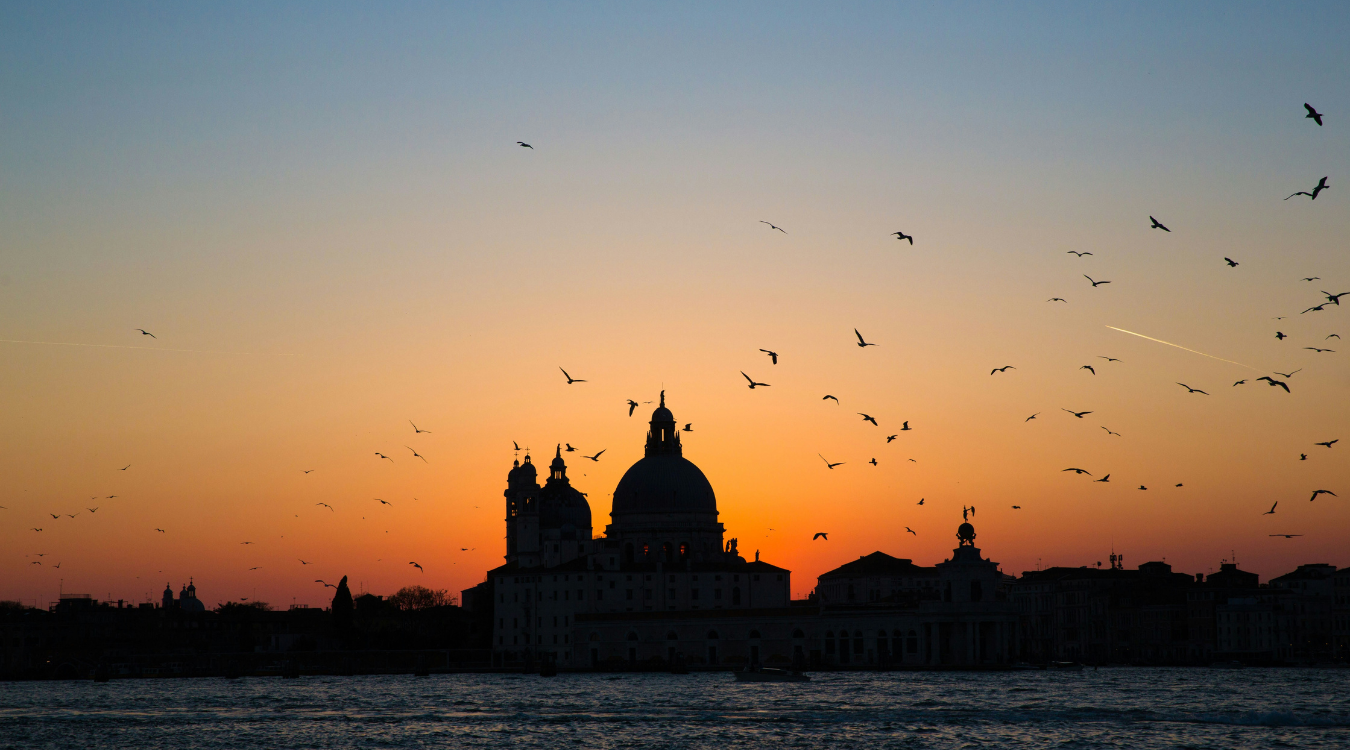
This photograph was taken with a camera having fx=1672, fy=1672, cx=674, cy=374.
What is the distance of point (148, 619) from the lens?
14225 cm

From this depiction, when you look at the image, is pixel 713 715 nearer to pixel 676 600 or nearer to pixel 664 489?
pixel 676 600

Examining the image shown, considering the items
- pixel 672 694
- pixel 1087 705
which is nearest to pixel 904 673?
pixel 672 694

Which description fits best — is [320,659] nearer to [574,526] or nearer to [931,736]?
[574,526]

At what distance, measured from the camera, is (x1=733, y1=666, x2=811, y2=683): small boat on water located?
87.6 metres

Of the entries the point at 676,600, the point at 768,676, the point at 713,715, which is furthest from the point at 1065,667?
the point at 713,715

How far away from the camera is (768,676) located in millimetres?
90188

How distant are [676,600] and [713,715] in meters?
61.9

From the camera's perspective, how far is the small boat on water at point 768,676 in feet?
287

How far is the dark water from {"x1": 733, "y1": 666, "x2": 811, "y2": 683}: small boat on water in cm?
258

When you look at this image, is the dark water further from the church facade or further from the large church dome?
the large church dome

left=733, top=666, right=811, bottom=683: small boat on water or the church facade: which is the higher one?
the church facade

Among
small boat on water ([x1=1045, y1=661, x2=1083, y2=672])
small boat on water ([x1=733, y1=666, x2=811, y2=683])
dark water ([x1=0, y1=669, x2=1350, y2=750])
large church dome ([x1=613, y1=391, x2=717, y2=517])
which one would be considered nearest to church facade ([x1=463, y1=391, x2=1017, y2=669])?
large church dome ([x1=613, y1=391, x2=717, y2=517])

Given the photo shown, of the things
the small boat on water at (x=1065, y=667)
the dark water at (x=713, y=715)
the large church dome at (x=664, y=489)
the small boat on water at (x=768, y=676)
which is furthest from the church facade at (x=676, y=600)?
the dark water at (x=713, y=715)

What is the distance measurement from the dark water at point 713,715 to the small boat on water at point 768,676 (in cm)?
258
